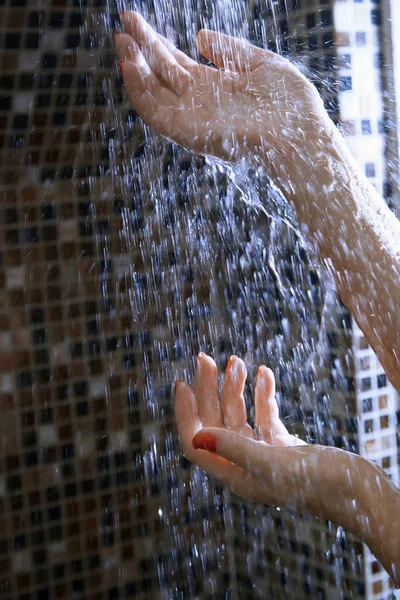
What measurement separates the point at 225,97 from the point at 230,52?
0.17 ft

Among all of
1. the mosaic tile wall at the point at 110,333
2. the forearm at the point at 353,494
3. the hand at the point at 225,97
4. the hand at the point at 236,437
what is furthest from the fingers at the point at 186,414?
the mosaic tile wall at the point at 110,333

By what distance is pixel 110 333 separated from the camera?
1197 millimetres

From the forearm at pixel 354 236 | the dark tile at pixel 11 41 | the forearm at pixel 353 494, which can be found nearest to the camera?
the forearm at pixel 353 494

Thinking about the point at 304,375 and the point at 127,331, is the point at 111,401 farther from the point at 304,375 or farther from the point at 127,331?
the point at 304,375

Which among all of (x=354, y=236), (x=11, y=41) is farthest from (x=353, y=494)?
(x=11, y=41)

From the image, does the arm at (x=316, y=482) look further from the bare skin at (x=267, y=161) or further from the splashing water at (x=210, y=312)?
the splashing water at (x=210, y=312)

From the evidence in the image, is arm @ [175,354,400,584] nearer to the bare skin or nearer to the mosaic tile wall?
the bare skin

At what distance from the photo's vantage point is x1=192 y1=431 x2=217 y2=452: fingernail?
0.63 m

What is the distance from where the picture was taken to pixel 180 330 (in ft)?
4.16

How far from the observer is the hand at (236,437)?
61cm

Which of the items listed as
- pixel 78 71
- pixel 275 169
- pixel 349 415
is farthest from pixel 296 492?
pixel 78 71

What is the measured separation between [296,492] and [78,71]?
79 centimetres

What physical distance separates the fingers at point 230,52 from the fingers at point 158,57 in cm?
4

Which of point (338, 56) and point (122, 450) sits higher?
point (338, 56)
